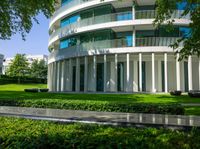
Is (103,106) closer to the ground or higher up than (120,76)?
closer to the ground

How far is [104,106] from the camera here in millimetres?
14352

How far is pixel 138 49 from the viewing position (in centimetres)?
3142

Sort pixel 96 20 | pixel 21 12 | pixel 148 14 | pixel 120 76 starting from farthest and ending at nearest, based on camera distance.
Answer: pixel 120 76
pixel 96 20
pixel 148 14
pixel 21 12

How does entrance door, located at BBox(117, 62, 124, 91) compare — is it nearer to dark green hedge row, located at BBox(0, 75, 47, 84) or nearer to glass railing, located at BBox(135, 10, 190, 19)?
glass railing, located at BBox(135, 10, 190, 19)

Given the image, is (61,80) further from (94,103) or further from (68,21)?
(94,103)

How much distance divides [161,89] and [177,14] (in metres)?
9.02

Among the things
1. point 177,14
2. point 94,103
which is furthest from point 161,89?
point 94,103

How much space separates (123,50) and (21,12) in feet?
44.8

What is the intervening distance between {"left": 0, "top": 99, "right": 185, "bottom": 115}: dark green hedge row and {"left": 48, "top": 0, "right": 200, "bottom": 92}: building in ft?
55.8

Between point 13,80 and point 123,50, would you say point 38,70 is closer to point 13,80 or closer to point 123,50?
point 13,80

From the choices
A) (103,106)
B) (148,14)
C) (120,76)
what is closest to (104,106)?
(103,106)

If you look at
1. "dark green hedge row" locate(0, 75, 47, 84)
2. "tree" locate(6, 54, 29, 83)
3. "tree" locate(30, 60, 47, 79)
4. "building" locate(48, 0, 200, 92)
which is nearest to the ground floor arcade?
"building" locate(48, 0, 200, 92)

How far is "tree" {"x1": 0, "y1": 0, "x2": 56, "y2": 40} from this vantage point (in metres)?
18.5

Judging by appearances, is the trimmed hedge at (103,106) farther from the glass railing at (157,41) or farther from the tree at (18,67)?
the tree at (18,67)
